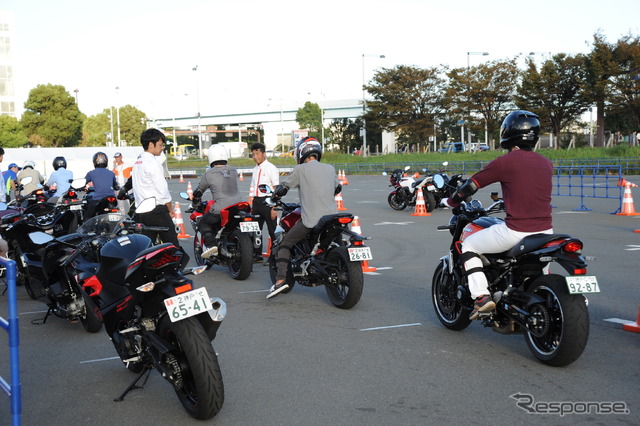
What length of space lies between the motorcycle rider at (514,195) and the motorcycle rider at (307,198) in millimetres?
2483

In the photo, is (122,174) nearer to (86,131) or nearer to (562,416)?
→ (562,416)

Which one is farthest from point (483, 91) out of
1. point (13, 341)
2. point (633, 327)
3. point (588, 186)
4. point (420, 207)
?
point (13, 341)

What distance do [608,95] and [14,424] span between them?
4458cm

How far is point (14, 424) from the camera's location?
3781mm

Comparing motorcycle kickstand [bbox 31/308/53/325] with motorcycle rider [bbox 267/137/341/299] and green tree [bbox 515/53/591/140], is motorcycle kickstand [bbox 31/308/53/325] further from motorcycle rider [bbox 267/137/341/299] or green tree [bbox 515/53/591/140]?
green tree [bbox 515/53/591/140]

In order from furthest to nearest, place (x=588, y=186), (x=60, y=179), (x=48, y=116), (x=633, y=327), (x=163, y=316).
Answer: (x=48, y=116) → (x=588, y=186) → (x=60, y=179) → (x=633, y=327) → (x=163, y=316)

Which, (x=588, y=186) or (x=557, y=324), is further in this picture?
(x=588, y=186)

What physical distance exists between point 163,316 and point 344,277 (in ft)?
10.7

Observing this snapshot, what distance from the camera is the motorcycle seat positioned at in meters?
5.47

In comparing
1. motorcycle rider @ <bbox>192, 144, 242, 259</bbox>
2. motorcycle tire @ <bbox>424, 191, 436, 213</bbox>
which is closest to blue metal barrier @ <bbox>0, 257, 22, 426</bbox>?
motorcycle rider @ <bbox>192, 144, 242, 259</bbox>

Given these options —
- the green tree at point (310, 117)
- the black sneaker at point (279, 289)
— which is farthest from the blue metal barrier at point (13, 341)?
the green tree at point (310, 117)

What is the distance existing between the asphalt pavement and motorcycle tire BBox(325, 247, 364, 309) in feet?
0.54

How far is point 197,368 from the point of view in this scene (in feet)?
14.5

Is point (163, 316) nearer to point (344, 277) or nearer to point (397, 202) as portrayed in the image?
point (344, 277)
